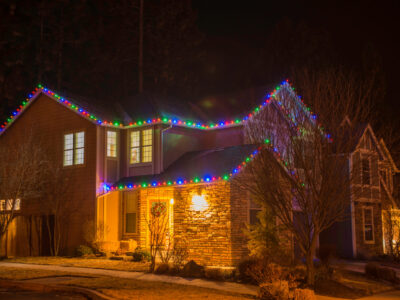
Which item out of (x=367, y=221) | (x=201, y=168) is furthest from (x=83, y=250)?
(x=367, y=221)

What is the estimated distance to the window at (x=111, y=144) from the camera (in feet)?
71.9

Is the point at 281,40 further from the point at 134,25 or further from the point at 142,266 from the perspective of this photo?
the point at 142,266

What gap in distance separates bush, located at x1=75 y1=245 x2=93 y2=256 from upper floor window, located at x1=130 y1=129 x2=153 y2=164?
13.4 ft

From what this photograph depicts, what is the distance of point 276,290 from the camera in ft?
38.3

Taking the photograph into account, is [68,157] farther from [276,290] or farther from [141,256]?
[276,290]

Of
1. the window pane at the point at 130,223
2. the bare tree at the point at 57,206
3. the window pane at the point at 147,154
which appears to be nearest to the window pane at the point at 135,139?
the window pane at the point at 147,154

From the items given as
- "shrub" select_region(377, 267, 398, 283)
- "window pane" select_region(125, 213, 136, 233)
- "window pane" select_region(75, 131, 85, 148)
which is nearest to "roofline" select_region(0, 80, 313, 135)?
"window pane" select_region(75, 131, 85, 148)

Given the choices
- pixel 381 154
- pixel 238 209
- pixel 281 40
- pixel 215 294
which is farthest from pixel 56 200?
pixel 281 40

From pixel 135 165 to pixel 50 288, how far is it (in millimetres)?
A: 9012

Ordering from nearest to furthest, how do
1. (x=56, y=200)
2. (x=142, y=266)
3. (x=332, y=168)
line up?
(x=332, y=168)
(x=142, y=266)
(x=56, y=200)

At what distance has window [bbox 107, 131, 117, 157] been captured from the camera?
21.9 metres

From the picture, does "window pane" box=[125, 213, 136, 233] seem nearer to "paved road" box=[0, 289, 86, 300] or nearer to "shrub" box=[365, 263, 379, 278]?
"paved road" box=[0, 289, 86, 300]

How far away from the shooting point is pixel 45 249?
22297 mm

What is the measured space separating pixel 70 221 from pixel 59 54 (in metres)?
18.8
